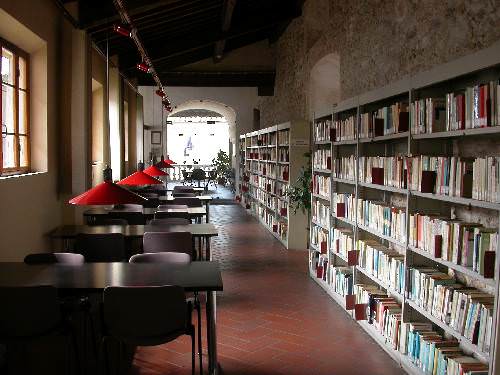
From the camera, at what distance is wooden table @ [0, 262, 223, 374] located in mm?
3574

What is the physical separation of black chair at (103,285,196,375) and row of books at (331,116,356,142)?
2902 millimetres

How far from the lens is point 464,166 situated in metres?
3.42

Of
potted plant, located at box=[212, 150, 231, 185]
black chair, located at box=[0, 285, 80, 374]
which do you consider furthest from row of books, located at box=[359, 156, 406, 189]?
potted plant, located at box=[212, 150, 231, 185]

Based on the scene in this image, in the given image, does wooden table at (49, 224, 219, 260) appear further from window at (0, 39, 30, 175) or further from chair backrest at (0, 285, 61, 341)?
chair backrest at (0, 285, 61, 341)

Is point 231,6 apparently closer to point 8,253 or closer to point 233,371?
point 8,253

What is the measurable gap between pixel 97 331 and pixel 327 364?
2.03 m

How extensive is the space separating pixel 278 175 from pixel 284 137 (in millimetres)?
808

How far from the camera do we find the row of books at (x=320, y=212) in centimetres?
667

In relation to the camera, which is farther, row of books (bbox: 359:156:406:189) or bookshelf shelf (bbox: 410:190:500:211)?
row of books (bbox: 359:156:406:189)

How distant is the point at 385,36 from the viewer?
5.75 m

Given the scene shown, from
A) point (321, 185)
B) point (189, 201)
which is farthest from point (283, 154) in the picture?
point (321, 185)

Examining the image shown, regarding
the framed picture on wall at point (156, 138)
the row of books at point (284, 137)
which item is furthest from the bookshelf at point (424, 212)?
the framed picture on wall at point (156, 138)

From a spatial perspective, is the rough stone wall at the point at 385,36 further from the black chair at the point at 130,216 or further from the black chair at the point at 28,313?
the black chair at the point at 28,313

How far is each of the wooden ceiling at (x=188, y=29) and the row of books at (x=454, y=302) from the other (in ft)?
13.0
